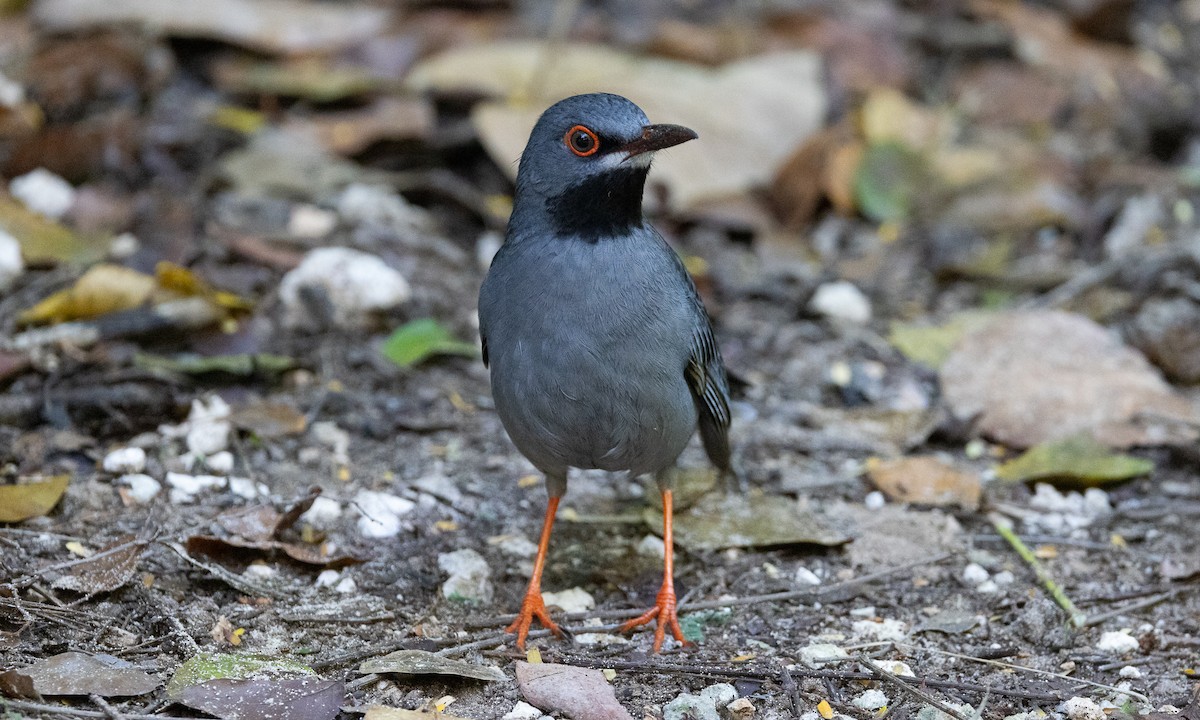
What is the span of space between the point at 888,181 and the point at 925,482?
121 inches

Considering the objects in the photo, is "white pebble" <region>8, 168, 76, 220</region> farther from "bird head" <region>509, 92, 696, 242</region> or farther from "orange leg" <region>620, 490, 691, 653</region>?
"orange leg" <region>620, 490, 691, 653</region>

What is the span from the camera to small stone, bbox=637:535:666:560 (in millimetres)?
5020

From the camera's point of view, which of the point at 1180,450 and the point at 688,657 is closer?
the point at 688,657

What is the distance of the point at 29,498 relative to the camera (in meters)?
4.44

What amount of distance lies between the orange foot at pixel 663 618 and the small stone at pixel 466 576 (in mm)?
553

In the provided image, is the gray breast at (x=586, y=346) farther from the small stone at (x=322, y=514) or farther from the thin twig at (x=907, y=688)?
the thin twig at (x=907, y=688)

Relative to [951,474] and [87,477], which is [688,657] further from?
[87,477]

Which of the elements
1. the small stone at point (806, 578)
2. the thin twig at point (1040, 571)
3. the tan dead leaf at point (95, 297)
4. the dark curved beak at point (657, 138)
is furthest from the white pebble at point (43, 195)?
the thin twig at point (1040, 571)

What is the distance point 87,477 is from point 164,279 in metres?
1.26

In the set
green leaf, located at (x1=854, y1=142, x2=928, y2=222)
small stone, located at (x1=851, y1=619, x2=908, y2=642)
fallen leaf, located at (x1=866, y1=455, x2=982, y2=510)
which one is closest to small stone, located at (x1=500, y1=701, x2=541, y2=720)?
small stone, located at (x1=851, y1=619, x2=908, y2=642)

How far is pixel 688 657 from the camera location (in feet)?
13.8

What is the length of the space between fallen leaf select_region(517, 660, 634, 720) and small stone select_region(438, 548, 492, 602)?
63 cm

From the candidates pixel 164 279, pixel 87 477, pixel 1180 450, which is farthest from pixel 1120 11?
pixel 87 477

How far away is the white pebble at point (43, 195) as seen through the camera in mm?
6520
